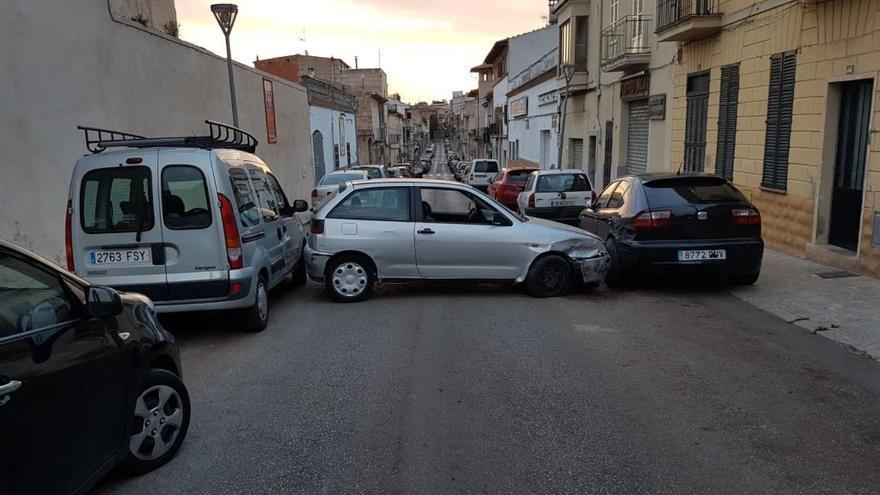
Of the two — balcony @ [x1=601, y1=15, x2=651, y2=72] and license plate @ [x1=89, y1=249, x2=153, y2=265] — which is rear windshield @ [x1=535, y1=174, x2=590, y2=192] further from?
license plate @ [x1=89, y1=249, x2=153, y2=265]

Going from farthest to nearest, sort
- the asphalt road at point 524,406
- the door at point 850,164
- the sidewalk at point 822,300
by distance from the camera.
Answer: the door at point 850,164 → the sidewalk at point 822,300 → the asphalt road at point 524,406

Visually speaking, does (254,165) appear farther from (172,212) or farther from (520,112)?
(520,112)

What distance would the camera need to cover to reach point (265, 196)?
778 centimetres

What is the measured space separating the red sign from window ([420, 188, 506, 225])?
12669mm

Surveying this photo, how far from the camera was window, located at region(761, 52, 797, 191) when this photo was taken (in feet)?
35.6

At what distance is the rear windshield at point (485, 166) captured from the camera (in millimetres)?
32156

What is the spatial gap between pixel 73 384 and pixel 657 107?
17.1 metres

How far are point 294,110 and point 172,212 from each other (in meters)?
18.6

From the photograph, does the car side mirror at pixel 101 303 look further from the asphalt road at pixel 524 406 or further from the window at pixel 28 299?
the asphalt road at pixel 524 406

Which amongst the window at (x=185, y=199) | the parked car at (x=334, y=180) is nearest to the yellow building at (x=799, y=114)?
the window at (x=185, y=199)

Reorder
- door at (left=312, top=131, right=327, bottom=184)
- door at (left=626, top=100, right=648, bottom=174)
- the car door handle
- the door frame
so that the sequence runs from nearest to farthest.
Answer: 1. the car door handle
2. the door frame
3. door at (left=626, top=100, right=648, bottom=174)
4. door at (left=312, top=131, right=327, bottom=184)

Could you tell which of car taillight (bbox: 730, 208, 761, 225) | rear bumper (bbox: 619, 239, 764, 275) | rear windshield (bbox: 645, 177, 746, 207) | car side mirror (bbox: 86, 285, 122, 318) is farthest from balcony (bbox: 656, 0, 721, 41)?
car side mirror (bbox: 86, 285, 122, 318)

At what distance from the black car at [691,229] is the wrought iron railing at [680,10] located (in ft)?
22.7

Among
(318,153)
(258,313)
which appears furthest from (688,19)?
(318,153)
